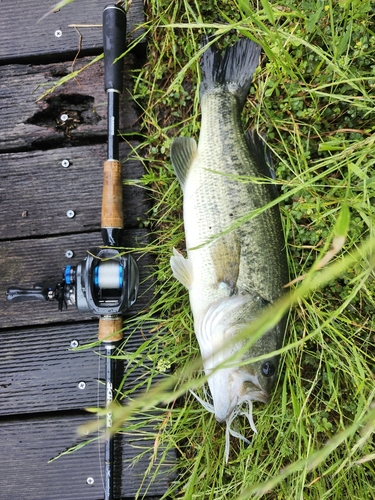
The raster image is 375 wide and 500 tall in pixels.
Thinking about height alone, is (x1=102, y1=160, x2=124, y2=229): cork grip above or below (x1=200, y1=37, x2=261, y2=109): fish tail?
below

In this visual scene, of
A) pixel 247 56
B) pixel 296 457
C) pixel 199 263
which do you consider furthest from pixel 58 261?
pixel 296 457

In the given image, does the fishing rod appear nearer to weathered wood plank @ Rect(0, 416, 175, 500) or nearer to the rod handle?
the rod handle

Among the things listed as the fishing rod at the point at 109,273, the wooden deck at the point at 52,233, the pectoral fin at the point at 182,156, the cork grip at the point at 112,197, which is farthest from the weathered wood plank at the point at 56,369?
the pectoral fin at the point at 182,156

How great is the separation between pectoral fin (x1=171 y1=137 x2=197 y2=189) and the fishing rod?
29cm

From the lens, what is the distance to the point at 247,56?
2.07 meters

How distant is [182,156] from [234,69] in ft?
1.53

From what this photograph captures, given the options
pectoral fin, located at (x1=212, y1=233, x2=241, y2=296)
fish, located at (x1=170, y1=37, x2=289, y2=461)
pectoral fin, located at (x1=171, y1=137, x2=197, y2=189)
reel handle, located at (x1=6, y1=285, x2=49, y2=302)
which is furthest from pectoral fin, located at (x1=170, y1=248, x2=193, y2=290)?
reel handle, located at (x1=6, y1=285, x2=49, y2=302)

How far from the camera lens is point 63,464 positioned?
229 centimetres

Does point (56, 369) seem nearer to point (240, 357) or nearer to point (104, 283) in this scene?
point (104, 283)

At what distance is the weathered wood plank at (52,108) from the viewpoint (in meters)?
2.38

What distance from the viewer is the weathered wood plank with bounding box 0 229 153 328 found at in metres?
2.32

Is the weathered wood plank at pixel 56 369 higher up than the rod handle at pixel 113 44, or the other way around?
the rod handle at pixel 113 44

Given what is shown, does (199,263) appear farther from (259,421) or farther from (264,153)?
(259,421)

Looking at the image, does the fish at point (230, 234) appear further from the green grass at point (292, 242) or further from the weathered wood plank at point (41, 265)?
the weathered wood plank at point (41, 265)
